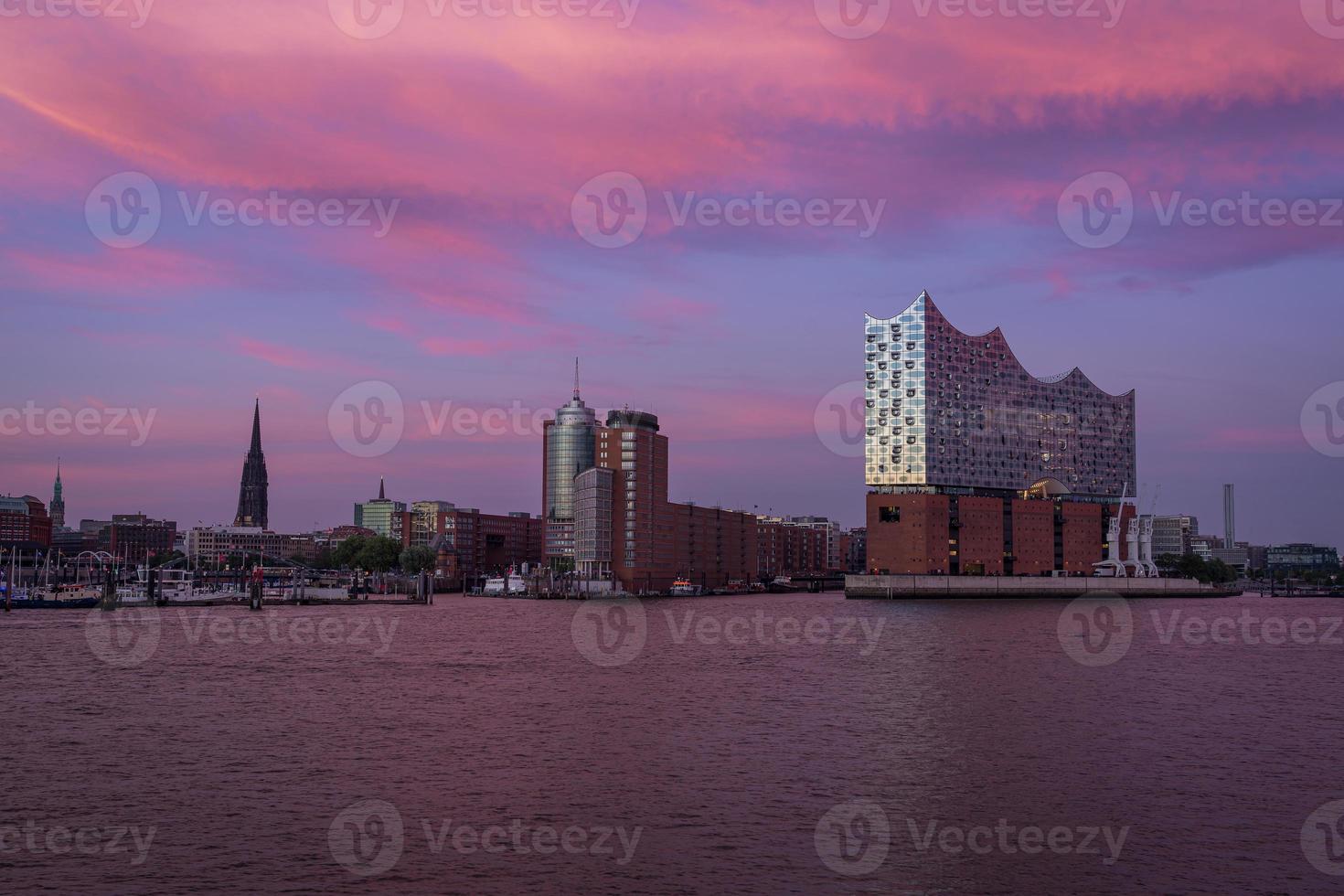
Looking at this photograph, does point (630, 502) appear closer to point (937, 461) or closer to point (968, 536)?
point (937, 461)

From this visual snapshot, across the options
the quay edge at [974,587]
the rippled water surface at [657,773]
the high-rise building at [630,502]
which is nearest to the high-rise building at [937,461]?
the quay edge at [974,587]

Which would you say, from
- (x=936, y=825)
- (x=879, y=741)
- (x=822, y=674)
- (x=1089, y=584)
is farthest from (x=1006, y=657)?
(x=1089, y=584)

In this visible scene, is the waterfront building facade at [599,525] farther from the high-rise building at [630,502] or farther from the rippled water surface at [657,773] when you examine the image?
the rippled water surface at [657,773]

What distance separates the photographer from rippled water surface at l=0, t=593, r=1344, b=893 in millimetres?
25359

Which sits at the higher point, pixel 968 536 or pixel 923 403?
pixel 923 403

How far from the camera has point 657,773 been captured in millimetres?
35000

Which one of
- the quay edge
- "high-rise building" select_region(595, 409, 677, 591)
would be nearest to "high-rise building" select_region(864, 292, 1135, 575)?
the quay edge

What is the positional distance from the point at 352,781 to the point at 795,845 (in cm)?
1421

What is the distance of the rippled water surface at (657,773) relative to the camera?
25359mm

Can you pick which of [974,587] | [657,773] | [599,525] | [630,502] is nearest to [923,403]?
[974,587]

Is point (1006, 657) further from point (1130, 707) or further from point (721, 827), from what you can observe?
point (721, 827)

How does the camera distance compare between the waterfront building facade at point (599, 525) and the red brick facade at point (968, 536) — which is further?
the waterfront building facade at point (599, 525)

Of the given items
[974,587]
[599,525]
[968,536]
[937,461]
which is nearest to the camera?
[974,587]

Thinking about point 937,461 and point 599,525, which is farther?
point 599,525
